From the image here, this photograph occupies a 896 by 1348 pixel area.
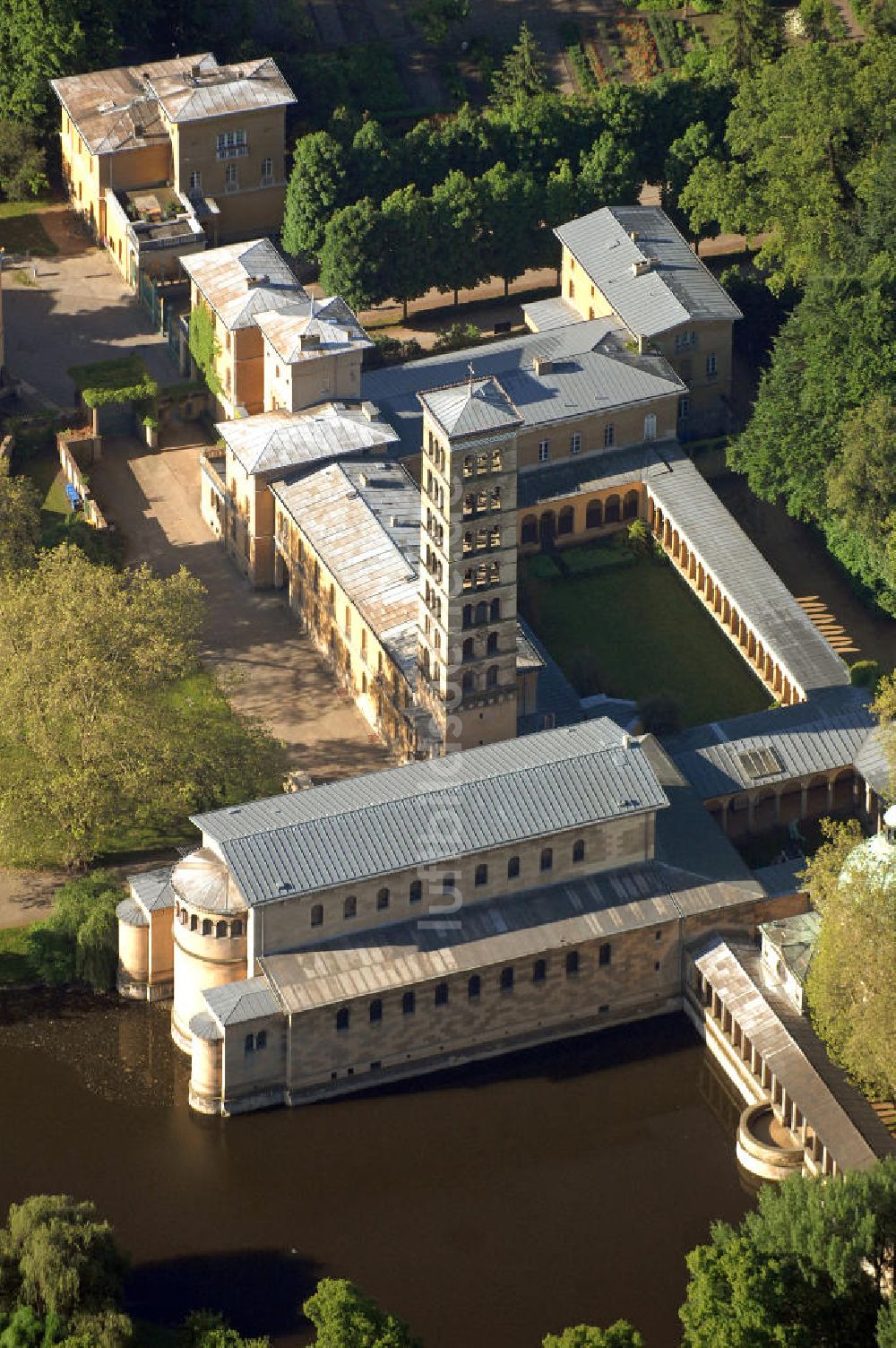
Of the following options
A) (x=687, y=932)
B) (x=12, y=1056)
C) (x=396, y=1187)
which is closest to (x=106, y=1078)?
(x=12, y=1056)

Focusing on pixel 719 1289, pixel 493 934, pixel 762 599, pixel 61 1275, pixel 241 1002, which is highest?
pixel 762 599

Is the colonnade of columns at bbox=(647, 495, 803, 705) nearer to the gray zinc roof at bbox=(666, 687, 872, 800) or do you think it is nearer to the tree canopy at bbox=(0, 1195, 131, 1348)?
the gray zinc roof at bbox=(666, 687, 872, 800)

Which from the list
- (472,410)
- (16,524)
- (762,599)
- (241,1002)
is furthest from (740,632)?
(241,1002)

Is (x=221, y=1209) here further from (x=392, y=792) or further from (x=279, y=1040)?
(x=392, y=792)

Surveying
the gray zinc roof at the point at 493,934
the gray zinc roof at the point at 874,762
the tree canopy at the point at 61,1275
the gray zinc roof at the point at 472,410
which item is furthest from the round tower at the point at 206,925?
the gray zinc roof at the point at 874,762

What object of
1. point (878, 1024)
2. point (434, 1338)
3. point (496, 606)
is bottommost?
point (434, 1338)

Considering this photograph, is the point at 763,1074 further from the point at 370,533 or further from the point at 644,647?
the point at 370,533
